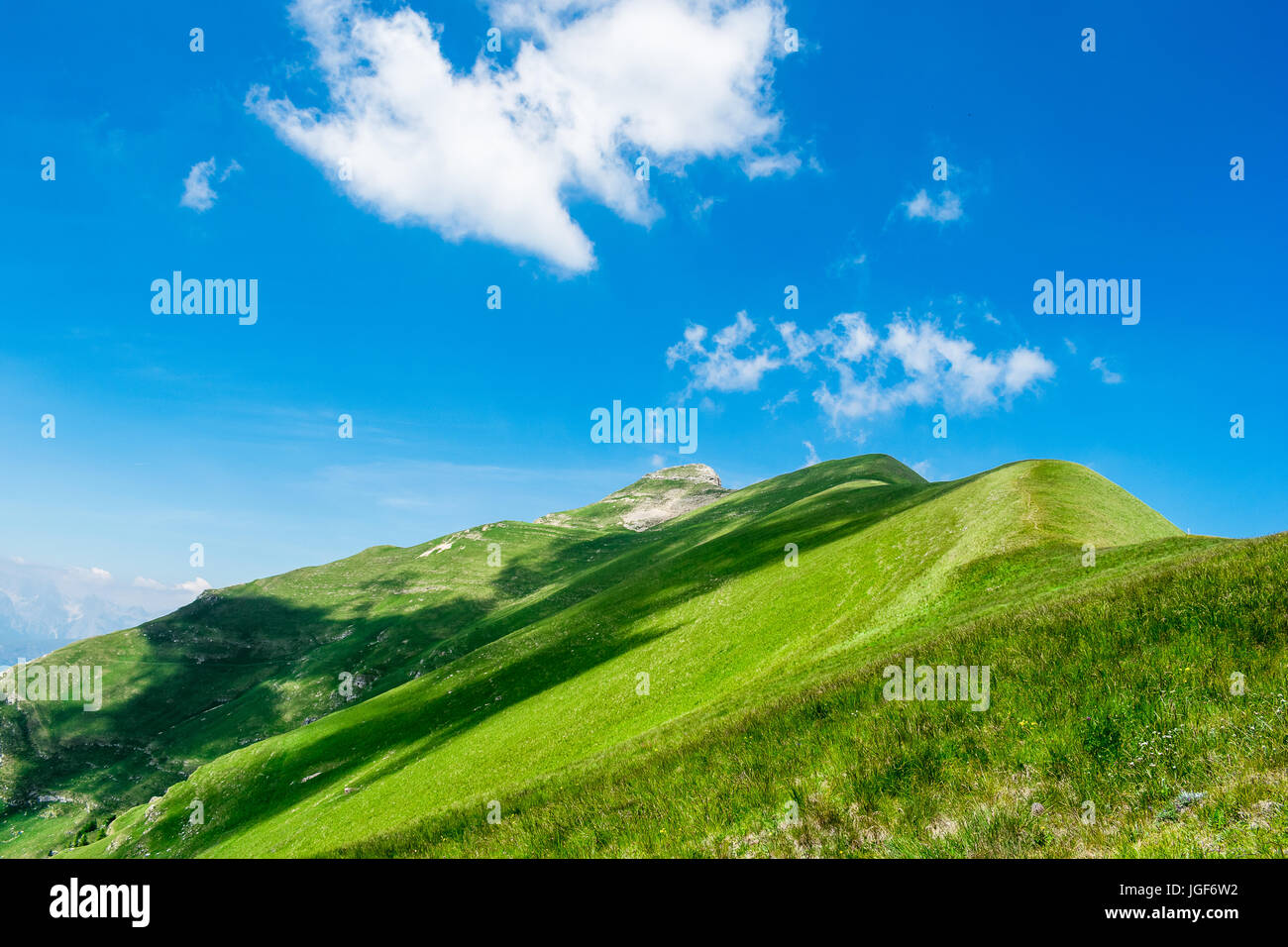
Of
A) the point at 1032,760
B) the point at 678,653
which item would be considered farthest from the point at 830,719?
the point at 678,653

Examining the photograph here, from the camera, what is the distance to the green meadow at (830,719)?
32.4 ft

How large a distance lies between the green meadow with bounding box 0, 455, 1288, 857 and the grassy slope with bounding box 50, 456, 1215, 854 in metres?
0.38

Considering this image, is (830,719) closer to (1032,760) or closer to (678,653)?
(1032,760)

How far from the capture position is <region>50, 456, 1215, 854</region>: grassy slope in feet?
101

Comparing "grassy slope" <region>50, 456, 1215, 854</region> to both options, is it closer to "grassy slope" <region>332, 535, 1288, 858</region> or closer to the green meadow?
the green meadow

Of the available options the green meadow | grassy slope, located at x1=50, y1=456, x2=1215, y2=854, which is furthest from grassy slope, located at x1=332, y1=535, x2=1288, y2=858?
grassy slope, located at x1=50, y1=456, x2=1215, y2=854

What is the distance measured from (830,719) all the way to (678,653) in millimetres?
31201

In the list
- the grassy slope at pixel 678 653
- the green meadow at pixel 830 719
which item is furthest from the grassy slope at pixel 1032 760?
the grassy slope at pixel 678 653

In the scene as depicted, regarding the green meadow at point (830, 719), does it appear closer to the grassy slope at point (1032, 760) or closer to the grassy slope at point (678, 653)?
the grassy slope at point (1032, 760)

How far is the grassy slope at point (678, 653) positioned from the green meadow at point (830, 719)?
38 centimetres

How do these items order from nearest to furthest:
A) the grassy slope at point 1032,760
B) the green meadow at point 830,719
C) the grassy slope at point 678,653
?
the grassy slope at point 1032,760 → the green meadow at point 830,719 → the grassy slope at point 678,653

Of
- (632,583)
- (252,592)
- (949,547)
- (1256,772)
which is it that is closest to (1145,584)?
(1256,772)

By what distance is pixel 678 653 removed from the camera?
4578 cm
